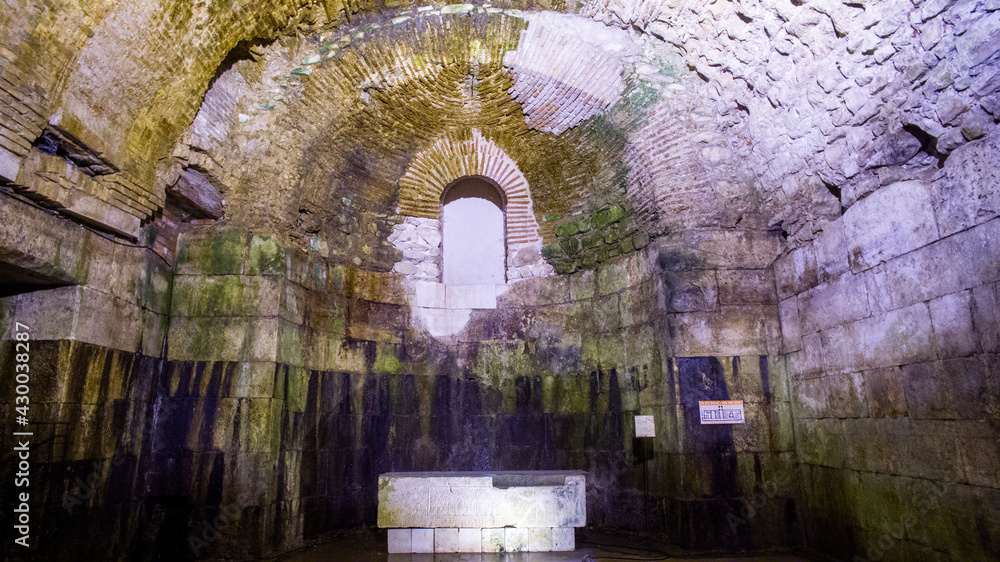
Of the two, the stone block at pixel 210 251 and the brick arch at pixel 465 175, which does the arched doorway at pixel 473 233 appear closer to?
the brick arch at pixel 465 175

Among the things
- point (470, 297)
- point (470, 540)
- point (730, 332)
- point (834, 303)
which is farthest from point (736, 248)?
point (470, 540)

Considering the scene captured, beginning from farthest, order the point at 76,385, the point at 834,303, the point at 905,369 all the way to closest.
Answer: the point at 834,303 < the point at 76,385 < the point at 905,369

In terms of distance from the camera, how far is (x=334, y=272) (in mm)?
6711

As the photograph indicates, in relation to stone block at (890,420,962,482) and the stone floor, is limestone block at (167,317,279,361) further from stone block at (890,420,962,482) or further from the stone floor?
stone block at (890,420,962,482)

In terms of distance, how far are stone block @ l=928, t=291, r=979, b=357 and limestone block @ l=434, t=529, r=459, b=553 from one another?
13.2 ft

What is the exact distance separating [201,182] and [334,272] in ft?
5.51

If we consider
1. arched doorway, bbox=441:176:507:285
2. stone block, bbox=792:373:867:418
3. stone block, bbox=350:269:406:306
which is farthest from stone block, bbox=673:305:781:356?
stone block, bbox=350:269:406:306

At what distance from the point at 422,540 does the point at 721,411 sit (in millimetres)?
3076

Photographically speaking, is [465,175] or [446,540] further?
[465,175]

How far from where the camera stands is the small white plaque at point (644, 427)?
19.6 ft

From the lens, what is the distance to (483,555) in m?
5.05

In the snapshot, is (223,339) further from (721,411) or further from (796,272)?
(796,272)

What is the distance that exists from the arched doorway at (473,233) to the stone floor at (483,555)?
3349 mm

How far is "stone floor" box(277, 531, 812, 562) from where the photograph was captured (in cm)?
500
